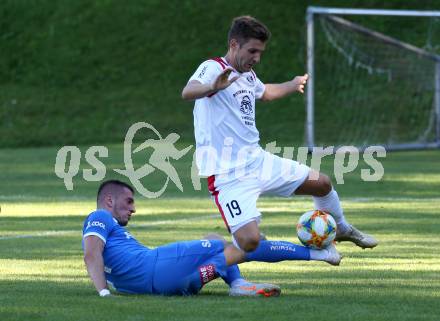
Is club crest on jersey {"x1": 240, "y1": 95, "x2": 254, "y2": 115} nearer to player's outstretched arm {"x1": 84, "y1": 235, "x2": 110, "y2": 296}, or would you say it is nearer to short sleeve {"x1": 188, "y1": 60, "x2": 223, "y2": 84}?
short sleeve {"x1": 188, "y1": 60, "x2": 223, "y2": 84}

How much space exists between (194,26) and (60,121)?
6647 mm

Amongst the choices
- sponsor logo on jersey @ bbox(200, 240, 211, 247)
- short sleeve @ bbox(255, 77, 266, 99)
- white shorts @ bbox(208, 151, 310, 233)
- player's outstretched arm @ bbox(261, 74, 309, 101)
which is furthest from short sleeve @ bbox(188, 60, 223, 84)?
sponsor logo on jersey @ bbox(200, 240, 211, 247)

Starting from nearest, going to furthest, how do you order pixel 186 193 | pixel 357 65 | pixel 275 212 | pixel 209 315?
pixel 209 315
pixel 275 212
pixel 186 193
pixel 357 65

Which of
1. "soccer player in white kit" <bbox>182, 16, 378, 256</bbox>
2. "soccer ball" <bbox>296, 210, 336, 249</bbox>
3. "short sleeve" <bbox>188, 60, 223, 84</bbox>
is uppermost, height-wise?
"short sleeve" <bbox>188, 60, 223, 84</bbox>

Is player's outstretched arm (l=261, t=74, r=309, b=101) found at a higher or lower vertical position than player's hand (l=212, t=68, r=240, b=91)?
lower

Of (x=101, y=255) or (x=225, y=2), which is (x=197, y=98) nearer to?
(x=101, y=255)

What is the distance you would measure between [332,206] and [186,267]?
1.97 metres

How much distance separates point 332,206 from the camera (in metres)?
10.1

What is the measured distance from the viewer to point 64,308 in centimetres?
785

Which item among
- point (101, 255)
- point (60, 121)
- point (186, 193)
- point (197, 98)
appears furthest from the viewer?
point (60, 121)

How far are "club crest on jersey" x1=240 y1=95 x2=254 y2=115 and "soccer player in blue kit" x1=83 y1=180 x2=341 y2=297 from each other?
1.25 meters

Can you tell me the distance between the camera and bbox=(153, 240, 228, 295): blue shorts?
8617 mm

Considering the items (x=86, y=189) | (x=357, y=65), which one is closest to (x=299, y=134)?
(x=357, y=65)

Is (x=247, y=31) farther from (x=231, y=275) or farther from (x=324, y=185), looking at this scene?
(x=231, y=275)
